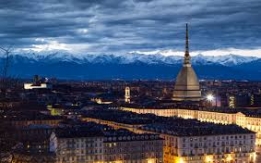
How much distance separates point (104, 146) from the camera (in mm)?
75812

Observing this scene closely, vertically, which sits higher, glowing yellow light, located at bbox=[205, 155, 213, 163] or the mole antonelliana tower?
the mole antonelliana tower

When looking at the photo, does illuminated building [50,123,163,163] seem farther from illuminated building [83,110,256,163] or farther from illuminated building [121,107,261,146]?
illuminated building [121,107,261,146]

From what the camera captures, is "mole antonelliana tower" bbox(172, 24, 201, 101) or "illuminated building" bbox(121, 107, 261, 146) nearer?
"illuminated building" bbox(121, 107, 261, 146)

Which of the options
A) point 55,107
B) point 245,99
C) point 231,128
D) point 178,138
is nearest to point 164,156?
point 178,138

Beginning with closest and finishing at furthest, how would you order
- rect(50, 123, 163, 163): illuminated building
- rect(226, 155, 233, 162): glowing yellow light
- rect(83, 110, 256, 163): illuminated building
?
1. rect(50, 123, 163, 163): illuminated building
2. rect(83, 110, 256, 163): illuminated building
3. rect(226, 155, 233, 162): glowing yellow light

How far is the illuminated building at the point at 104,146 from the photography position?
7400cm

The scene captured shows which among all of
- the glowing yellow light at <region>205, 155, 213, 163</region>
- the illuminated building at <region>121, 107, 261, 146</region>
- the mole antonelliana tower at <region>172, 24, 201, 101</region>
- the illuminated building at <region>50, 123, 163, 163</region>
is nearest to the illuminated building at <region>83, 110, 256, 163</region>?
the glowing yellow light at <region>205, 155, 213, 163</region>

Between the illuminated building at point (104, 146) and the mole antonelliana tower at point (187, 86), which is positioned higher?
the mole antonelliana tower at point (187, 86)

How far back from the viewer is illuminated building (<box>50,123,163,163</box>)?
74.0 meters

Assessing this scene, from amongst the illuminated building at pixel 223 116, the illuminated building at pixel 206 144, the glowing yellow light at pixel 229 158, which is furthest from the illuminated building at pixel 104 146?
the illuminated building at pixel 223 116

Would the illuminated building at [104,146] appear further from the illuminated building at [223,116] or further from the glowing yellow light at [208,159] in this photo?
the illuminated building at [223,116]

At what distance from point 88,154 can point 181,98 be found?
96072 mm

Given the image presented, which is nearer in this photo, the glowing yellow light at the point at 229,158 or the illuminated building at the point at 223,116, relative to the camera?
the glowing yellow light at the point at 229,158

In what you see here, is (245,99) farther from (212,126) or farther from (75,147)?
(75,147)
